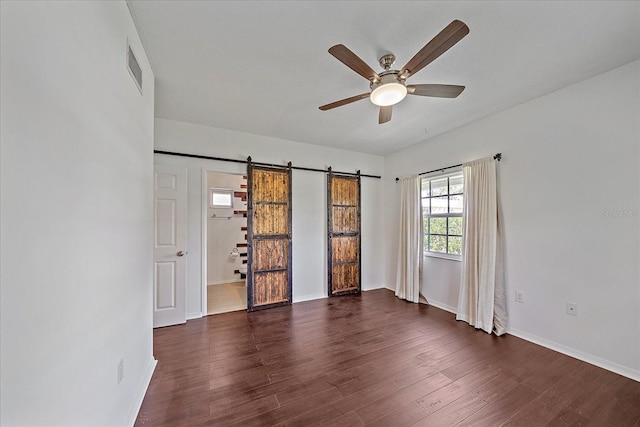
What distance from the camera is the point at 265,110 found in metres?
3.00

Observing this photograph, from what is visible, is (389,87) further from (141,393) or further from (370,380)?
(141,393)

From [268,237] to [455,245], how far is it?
2.92m

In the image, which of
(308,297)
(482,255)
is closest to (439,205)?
(482,255)

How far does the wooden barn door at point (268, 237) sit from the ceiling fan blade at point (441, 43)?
8.48ft

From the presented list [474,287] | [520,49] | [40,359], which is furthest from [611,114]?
[40,359]

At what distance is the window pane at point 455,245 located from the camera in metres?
3.60

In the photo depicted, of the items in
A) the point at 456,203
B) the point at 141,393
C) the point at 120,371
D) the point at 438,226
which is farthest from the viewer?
the point at 438,226

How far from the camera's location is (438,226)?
12.9 ft

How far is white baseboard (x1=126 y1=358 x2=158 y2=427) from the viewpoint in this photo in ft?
5.21

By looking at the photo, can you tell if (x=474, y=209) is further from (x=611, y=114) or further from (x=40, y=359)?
(x=40, y=359)

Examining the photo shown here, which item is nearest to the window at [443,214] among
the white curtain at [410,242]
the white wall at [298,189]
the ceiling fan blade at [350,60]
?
the white curtain at [410,242]

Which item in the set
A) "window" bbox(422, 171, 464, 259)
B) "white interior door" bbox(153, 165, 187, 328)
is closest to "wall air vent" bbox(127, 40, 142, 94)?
"white interior door" bbox(153, 165, 187, 328)

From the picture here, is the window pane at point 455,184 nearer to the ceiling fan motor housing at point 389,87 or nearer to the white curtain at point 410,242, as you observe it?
the white curtain at point 410,242

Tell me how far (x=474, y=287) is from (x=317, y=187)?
2.78 metres
